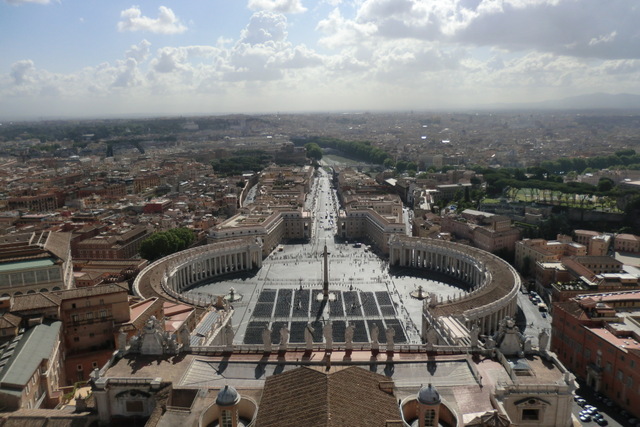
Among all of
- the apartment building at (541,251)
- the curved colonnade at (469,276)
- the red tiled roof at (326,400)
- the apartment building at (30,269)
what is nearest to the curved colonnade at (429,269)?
the curved colonnade at (469,276)

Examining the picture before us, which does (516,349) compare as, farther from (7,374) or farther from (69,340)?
(69,340)

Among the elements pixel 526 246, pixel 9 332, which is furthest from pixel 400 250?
pixel 9 332

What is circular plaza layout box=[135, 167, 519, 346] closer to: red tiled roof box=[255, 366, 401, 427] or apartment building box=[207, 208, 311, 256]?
apartment building box=[207, 208, 311, 256]

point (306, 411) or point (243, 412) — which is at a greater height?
point (306, 411)

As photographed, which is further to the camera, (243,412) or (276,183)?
(276,183)

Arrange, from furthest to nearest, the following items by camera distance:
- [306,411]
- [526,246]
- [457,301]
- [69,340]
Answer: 1. [526,246]
2. [457,301]
3. [69,340]
4. [306,411]

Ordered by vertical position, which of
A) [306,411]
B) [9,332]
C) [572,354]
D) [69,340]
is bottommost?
[572,354]

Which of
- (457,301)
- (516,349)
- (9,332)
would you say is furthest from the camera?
(457,301)
